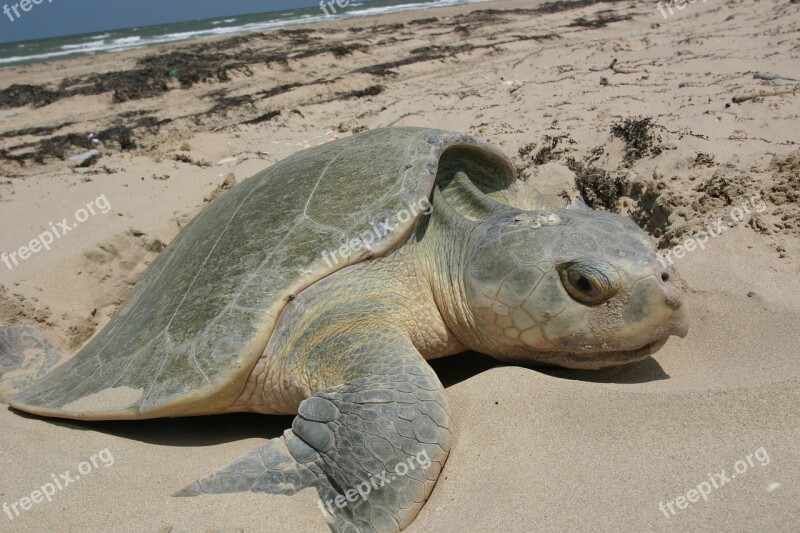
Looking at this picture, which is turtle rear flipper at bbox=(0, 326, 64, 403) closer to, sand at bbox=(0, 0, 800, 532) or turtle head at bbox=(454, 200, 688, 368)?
sand at bbox=(0, 0, 800, 532)

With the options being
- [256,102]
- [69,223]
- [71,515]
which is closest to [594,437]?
[71,515]

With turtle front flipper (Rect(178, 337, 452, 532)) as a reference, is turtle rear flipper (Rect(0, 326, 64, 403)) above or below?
above

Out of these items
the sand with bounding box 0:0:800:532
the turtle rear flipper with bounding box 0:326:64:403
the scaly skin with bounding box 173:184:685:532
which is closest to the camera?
the sand with bounding box 0:0:800:532

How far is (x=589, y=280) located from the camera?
169 cm

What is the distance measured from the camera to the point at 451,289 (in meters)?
2.02

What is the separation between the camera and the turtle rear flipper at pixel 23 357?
2.65m

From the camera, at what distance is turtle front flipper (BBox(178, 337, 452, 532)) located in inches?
57.7

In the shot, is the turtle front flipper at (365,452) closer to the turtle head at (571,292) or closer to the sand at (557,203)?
the sand at (557,203)

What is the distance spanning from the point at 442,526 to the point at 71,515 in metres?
1.06

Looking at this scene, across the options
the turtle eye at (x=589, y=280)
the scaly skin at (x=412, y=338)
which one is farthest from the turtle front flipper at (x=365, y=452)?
the turtle eye at (x=589, y=280)

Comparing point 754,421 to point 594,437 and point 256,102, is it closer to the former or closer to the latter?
point 594,437

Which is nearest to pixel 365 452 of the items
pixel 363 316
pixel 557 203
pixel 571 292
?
pixel 363 316

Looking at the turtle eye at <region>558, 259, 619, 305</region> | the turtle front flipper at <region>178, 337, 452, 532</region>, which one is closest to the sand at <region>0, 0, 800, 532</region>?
the turtle front flipper at <region>178, 337, 452, 532</region>

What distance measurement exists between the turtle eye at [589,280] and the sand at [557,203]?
271 mm
